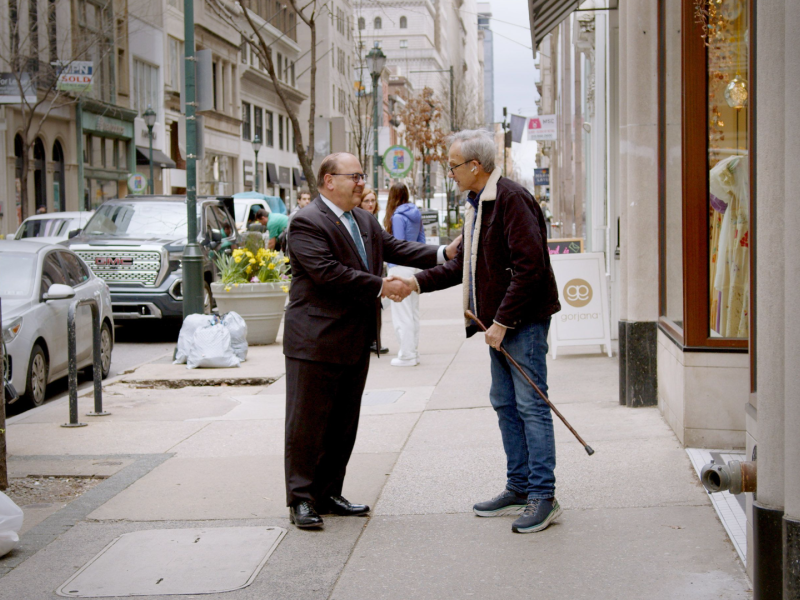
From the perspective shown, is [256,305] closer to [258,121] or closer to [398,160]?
[398,160]

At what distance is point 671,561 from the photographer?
4.44 meters

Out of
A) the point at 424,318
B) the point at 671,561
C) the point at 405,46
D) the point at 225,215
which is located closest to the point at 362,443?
the point at 671,561

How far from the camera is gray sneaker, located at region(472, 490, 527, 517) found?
5.26 metres

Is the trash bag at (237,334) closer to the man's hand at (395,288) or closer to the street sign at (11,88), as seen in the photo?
the man's hand at (395,288)

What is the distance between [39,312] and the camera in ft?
31.3

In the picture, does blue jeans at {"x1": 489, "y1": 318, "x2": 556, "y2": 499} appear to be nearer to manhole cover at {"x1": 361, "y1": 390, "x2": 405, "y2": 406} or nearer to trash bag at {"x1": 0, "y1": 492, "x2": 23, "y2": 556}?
trash bag at {"x1": 0, "y1": 492, "x2": 23, "y2": 556}

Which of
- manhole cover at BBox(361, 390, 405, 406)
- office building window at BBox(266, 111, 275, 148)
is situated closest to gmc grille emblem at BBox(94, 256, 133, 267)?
manhole cover at BBox(361, 390, 405, 406)

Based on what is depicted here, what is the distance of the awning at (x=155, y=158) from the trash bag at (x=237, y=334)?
34769mm

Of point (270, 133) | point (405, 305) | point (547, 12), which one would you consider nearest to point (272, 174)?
point (270, 133)

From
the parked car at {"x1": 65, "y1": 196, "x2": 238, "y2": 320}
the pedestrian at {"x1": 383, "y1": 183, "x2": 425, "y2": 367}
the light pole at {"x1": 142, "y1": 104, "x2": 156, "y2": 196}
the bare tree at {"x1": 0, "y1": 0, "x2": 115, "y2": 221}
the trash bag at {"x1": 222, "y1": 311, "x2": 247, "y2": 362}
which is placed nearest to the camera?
the pedestrian at {"x1": 383, "y1": 183, "x2": 425, "y2": 367}

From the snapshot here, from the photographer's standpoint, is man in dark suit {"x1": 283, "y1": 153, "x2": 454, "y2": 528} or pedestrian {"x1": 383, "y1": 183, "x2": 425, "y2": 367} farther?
pedestrian {"x1": 383, "y1": 183, "x2": 425, "y2": 367}

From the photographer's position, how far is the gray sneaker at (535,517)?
16.2ft

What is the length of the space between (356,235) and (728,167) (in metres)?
2.39

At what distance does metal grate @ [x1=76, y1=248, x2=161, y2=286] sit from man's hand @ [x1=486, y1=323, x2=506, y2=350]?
10.4m
